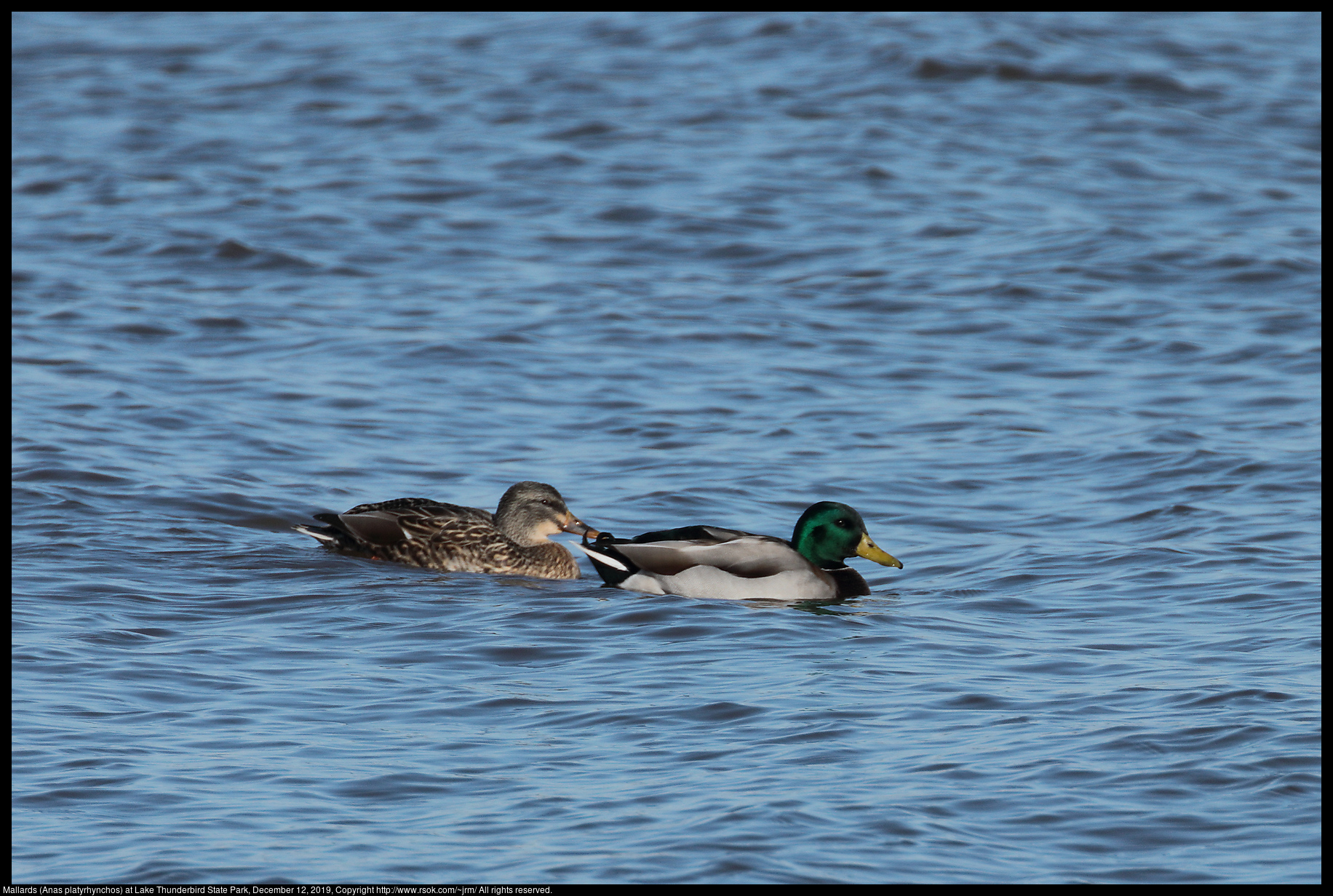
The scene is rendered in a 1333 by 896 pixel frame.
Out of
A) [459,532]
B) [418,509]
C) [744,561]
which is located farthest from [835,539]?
[418,509]

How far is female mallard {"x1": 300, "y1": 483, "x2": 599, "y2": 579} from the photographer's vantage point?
999 centimetres

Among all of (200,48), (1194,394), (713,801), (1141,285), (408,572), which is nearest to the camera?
(713,801)

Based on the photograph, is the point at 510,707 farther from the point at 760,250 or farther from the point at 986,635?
the point at 760,250

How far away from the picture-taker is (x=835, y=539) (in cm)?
980

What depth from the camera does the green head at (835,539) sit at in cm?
977

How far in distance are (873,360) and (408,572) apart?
19.2ft

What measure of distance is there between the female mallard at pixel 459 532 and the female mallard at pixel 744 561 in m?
0.45

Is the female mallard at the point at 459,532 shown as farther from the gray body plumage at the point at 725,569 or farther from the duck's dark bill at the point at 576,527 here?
the gray body plumage at the point at 725,569

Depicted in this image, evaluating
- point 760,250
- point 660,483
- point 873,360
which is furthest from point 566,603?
point 760,250

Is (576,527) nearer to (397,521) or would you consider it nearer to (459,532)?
(459,532)

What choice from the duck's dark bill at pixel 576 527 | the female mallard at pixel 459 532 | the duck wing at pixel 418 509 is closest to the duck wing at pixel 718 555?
the duck's dark bill at pixel 576 527

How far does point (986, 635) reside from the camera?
839 centimetres

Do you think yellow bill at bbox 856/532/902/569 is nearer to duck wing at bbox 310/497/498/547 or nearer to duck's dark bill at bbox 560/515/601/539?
duck's dark bill at bbox 560/515/601/539

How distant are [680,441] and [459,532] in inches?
110
